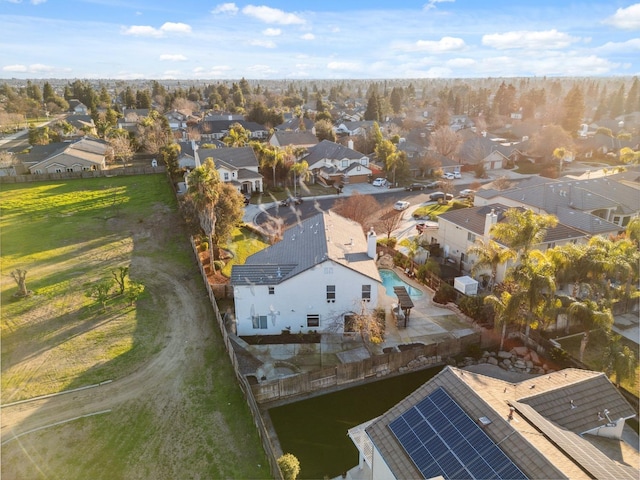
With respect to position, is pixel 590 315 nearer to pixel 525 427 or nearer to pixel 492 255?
pixel 492 255

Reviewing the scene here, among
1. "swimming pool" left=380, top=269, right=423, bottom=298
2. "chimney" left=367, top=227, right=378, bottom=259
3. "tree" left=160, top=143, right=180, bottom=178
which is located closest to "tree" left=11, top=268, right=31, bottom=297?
"chimney" left=367, top=227, right=378, bottom=259

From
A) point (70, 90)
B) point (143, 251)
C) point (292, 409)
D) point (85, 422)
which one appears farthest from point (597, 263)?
point (70, 90)

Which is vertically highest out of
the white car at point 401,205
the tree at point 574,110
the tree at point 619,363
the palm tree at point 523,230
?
the tree at point 574,110

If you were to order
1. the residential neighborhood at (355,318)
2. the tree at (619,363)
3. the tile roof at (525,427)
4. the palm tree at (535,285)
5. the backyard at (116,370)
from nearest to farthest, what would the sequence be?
the tile roof at (525,427) < the residential neighborhood at (355,318) < the backyard at (116,370) < the tree at (619,363) < the palm tree at (535,285)

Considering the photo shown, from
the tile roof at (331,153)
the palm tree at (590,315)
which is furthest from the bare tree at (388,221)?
the palm tree at (590,315)

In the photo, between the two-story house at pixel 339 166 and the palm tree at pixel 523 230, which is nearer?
the palm tree at pixel 523 230

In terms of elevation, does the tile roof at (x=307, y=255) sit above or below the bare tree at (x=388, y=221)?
above

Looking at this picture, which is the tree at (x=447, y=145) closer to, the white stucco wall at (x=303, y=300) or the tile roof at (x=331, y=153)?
the tile roof at (x=331, y=153)
